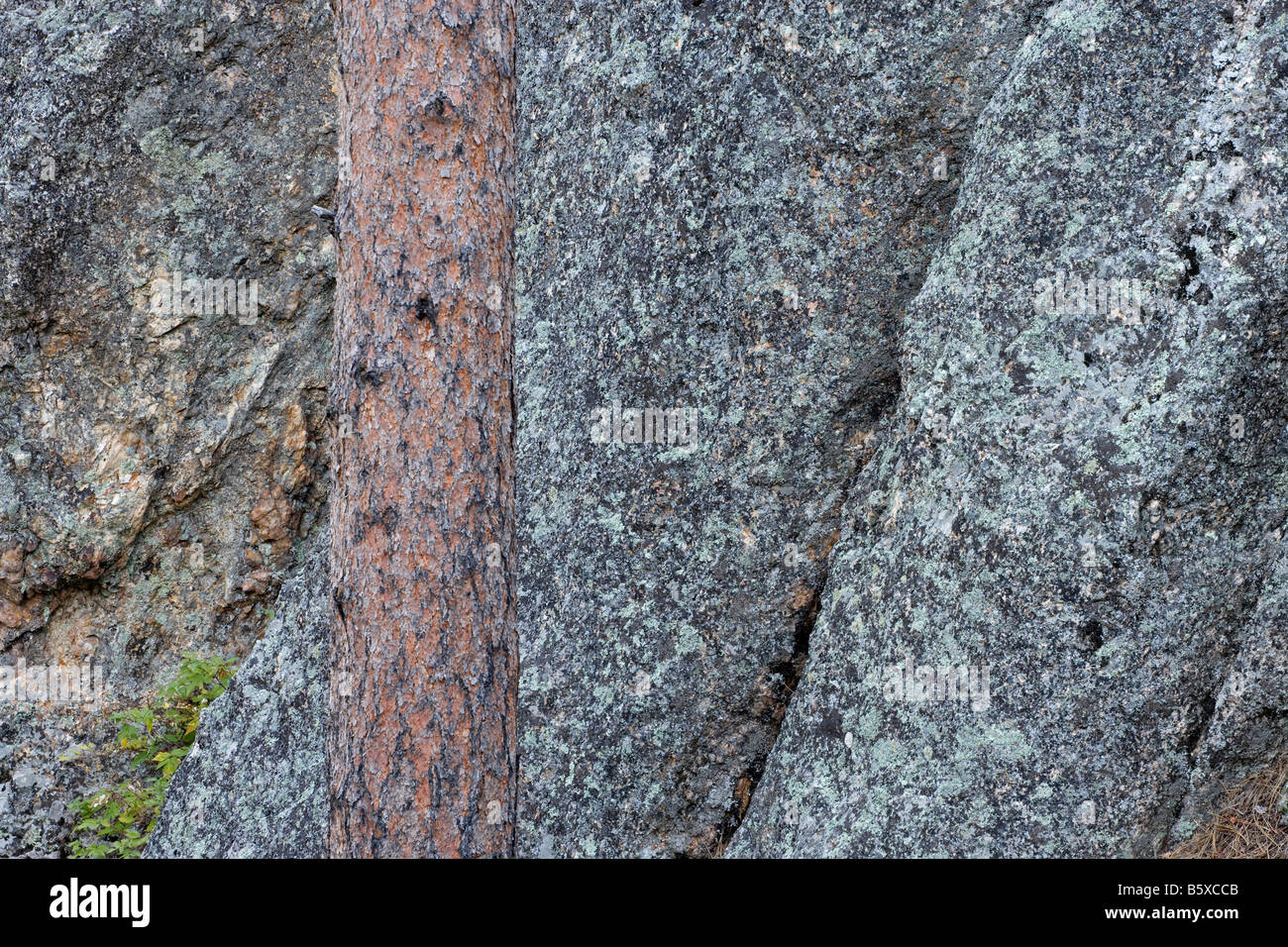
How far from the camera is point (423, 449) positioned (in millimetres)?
3414

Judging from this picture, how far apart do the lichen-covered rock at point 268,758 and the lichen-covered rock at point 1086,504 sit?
2229 mm

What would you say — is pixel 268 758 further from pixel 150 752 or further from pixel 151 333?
pixel 151 333

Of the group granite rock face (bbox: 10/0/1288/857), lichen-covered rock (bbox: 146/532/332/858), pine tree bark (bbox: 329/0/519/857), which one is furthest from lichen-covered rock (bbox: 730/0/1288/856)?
lichen-covered rock (bbox: 146/532/332/858)

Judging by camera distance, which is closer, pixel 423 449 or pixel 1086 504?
pixel 423 449

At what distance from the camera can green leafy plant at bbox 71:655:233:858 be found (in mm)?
6488

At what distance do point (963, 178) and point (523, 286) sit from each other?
2435mm

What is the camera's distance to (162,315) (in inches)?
281

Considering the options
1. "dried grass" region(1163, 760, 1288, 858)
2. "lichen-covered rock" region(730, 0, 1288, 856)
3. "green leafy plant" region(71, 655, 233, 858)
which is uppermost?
"lichen-covered rock" region(730, 0, 1288, 856)

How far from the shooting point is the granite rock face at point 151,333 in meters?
7.00

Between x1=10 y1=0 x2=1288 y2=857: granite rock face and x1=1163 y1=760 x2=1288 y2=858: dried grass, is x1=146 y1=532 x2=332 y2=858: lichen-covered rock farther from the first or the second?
x1=1163 y1=760 x2=1288 y2=858: dried grass

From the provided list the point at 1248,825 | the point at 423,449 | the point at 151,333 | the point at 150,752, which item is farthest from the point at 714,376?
the point at 150,752

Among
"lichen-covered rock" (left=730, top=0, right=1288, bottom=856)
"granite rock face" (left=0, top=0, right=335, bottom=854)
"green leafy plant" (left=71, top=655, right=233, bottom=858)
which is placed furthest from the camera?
"granite rock face" (left=0, top=0, right=335, bottom=854)

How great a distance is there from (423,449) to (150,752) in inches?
178

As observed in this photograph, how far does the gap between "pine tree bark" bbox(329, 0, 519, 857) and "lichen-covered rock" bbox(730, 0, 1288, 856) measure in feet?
5.50
